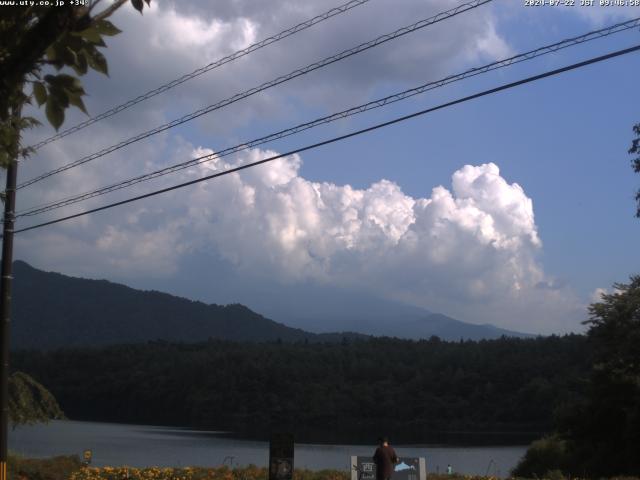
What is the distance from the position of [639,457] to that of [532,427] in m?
49.3

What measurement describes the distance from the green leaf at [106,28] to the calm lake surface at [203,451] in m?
34.1

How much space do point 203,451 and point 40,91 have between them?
48292 mm

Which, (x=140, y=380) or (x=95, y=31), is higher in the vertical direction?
(x=140, y=380)

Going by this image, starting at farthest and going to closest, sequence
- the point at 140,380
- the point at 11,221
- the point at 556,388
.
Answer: the point at 140,380 → the point at 556,388 → the point at 11,221

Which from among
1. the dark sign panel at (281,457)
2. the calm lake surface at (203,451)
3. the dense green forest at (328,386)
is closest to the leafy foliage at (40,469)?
the dark sign panel at (281,457)

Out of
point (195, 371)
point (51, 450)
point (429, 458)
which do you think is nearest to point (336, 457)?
point (429, 458)

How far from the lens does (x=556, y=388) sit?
80.8 m

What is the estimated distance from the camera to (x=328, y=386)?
10162 cm

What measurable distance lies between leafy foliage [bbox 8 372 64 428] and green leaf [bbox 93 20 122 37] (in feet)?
60.5

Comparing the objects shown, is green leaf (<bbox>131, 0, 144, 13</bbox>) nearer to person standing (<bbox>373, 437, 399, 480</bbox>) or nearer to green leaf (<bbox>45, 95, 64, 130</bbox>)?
green leaf (<bbox>45, 95, 64, 130</bbox>)

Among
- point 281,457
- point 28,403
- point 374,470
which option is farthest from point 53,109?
point 28,403

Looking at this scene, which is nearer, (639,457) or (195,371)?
(639,457)

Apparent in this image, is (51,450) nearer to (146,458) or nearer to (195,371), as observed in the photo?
(146,458)

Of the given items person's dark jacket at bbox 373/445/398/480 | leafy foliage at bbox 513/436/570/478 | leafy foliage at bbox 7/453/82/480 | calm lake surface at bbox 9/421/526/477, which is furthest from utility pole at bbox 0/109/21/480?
leafy foliage at bbox 513/436/570/478
